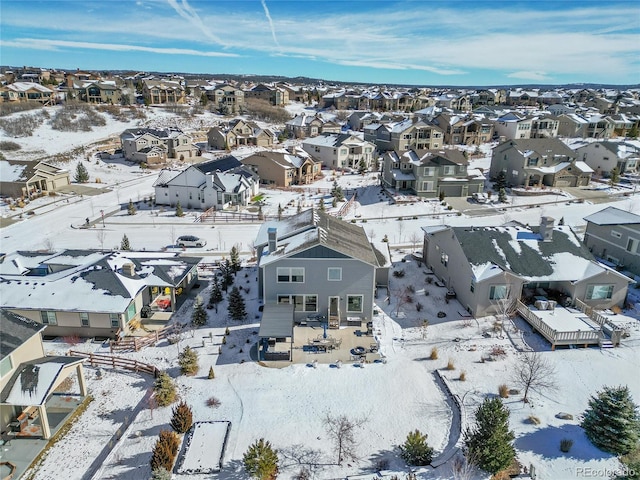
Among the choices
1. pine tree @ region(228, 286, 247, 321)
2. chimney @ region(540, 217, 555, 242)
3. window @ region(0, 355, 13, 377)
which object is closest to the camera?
window @ region(0, 355, 13, 377)

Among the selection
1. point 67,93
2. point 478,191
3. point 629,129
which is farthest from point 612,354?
point 67,93

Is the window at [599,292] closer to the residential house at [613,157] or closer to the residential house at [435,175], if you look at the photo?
the residential house at [435,175]

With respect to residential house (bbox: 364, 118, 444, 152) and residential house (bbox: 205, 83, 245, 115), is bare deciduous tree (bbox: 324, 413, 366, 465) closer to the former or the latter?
residential house (bbox: 364, 118, 444, 152)

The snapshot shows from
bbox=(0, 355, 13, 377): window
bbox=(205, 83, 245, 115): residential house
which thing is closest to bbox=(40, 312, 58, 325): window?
bbox=(0, 355, 13, 377): window

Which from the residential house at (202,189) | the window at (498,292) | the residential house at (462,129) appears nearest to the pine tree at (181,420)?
the window at (498,292)

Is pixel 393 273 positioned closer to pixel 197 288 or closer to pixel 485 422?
pixel 197 288

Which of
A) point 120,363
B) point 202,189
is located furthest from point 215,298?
point 202,189
